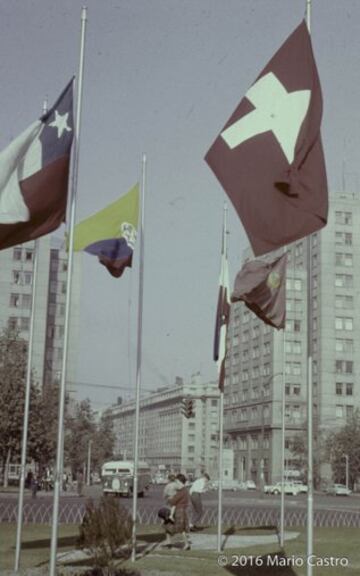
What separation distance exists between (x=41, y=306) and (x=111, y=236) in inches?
3658

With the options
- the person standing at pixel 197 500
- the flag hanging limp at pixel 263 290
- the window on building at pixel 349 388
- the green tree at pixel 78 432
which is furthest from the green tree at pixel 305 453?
the flag hanging limp at pixel 263 290

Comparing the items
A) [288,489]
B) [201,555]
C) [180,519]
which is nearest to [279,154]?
[201,555]

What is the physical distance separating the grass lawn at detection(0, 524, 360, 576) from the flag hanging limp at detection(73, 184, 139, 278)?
18.6 ft

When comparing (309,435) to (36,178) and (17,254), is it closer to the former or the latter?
(36,178)

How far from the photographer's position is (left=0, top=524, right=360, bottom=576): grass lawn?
15.1m

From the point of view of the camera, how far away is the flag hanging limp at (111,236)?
53.1 ft

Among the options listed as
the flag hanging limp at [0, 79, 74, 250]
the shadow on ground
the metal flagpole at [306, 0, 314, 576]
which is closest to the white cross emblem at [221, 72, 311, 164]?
the metal flagpole at [306, 0, 314, 576]

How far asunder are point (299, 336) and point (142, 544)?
104698 millimetres

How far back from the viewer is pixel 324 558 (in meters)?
17.5

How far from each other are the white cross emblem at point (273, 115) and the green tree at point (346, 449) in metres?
88.6

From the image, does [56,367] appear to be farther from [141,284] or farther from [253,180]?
[253,180]

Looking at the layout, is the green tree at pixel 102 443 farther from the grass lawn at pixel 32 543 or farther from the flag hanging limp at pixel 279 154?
the flag hanging limp at pixel 279 154

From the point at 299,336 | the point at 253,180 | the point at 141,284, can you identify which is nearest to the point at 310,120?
the point at 253,180

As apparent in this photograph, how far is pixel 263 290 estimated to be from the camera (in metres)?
14.2
